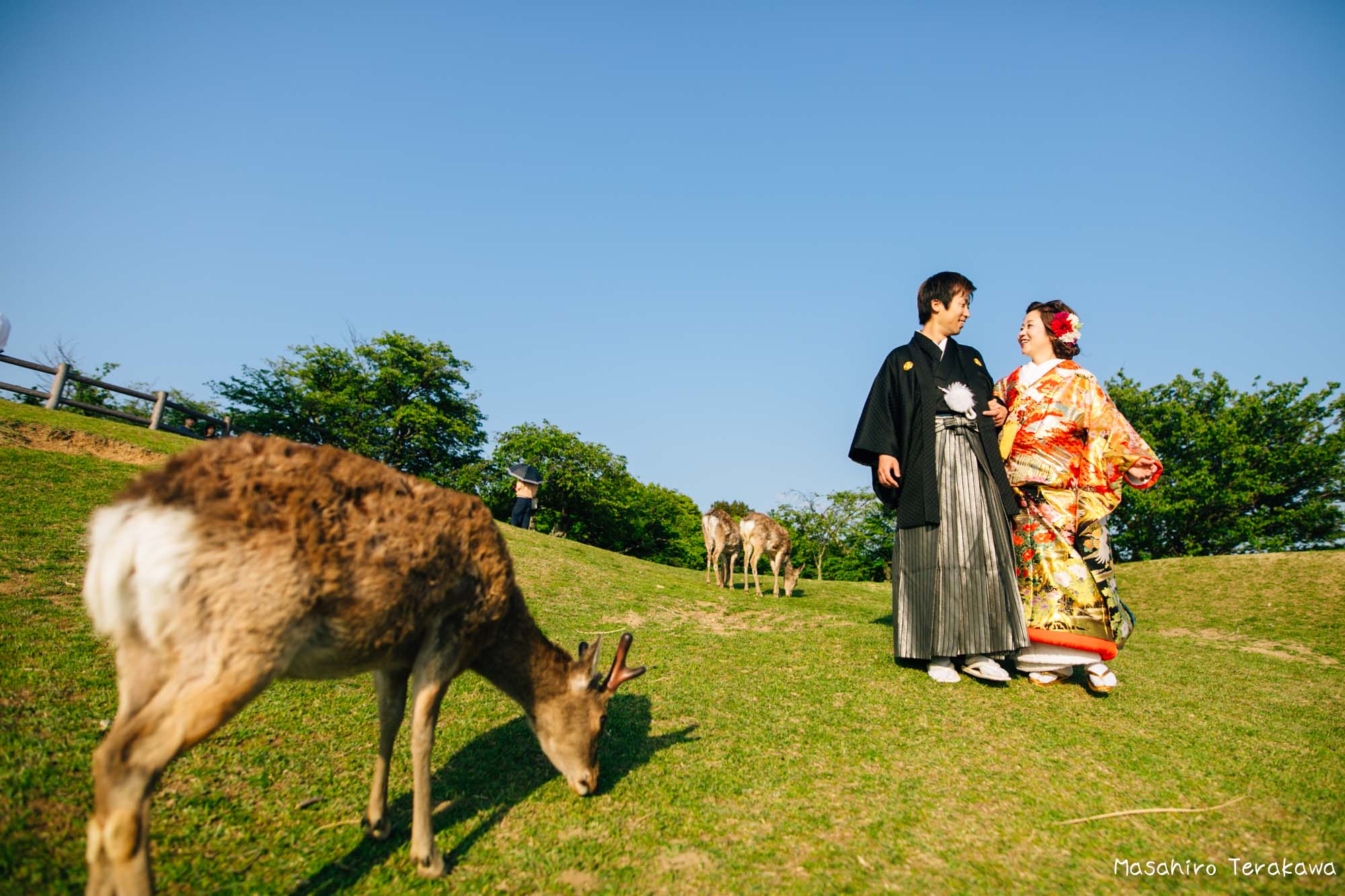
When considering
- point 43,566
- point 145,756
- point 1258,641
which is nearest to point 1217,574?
point 1258,641

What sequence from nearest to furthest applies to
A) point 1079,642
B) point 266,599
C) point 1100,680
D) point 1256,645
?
point 266,599 < point 1079,642 < point 1100,680 < point 1256,645

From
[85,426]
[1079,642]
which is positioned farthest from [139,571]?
[85,426]

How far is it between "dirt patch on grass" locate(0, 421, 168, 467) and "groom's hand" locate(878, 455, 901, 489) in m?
15.2

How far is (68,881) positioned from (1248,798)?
6414 mm

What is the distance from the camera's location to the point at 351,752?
437cm

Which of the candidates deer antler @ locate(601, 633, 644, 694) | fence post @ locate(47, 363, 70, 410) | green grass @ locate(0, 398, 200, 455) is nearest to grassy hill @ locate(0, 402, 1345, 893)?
deer antler @ locate(601, 633, 644, 694)

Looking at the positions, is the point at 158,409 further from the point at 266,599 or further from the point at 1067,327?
the point at 1067,327

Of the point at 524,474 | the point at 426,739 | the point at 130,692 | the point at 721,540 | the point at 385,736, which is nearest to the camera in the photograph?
the point at 130,692

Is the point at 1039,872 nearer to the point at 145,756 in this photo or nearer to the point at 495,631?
the point at 495,631

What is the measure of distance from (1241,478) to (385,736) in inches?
1630

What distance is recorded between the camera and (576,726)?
3994 millimetres

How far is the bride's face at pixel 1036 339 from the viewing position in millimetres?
6793

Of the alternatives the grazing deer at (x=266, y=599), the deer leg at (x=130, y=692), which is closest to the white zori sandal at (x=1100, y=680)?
the grazing deer at (x=266, y=599)

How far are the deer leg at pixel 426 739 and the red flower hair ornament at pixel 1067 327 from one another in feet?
21.8
